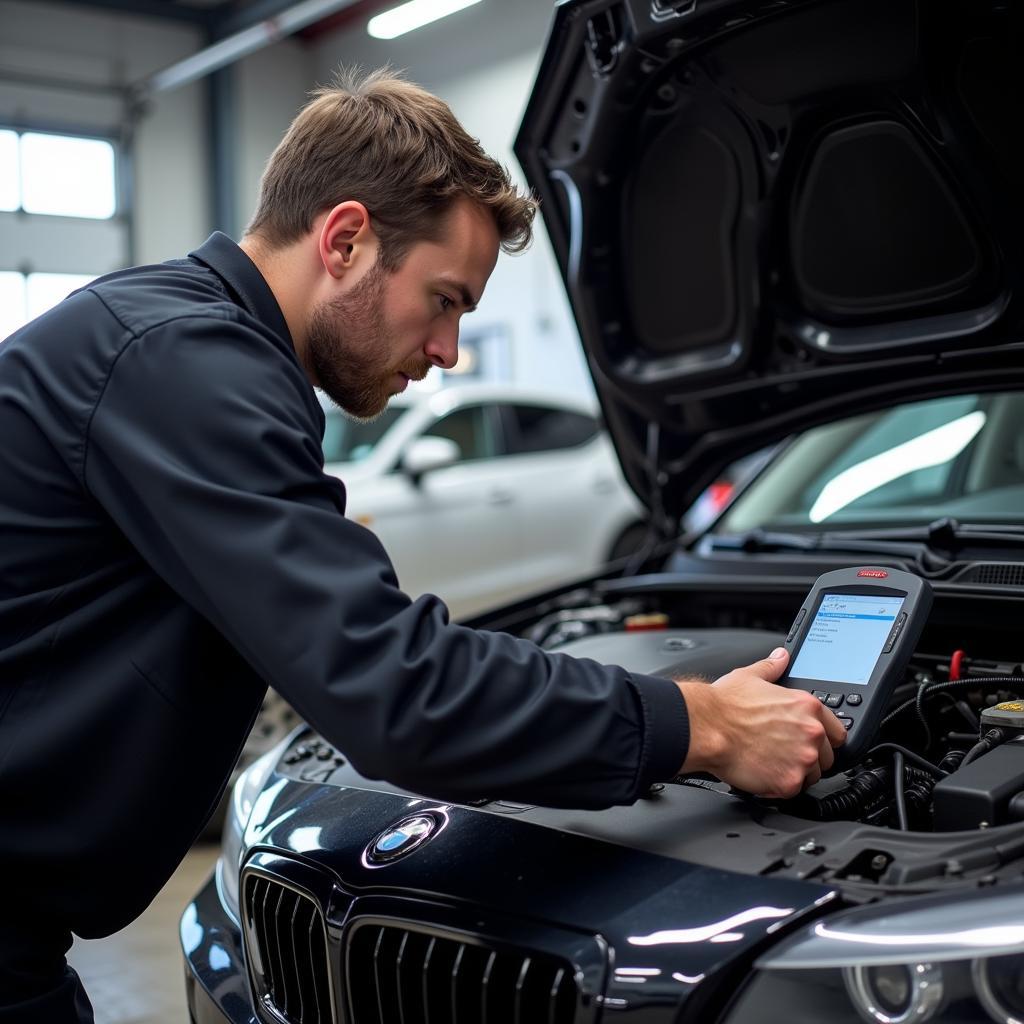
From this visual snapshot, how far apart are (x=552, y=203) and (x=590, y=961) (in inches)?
60.2

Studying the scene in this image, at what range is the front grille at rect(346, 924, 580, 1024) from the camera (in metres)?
1.22

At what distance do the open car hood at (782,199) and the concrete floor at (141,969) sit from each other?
1.68 metres

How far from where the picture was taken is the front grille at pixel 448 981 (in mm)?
1224

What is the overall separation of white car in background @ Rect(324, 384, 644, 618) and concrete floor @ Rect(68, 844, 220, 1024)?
181cm

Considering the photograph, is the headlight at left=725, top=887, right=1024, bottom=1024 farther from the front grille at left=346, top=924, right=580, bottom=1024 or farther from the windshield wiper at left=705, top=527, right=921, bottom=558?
the windshield wiper at left=705, top=527, right=921, bottom=558

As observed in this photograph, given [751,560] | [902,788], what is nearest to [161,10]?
[751,560]

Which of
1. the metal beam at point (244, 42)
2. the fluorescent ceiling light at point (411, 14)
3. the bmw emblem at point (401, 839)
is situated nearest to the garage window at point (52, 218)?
the metal beam at point (244, 42)

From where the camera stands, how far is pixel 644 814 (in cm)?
143

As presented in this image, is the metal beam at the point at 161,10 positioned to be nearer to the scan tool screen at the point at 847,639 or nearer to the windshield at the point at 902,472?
the windshield at the point at 902,472

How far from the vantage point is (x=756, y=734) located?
1.27m

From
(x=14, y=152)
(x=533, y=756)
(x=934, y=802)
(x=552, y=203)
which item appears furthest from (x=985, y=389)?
(x=14, y=152)

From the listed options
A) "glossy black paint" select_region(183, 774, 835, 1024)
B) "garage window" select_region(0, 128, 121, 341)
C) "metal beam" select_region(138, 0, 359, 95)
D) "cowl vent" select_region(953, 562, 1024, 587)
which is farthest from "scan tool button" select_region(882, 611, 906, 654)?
"garage window" select_region(0, 128, 121, 341)

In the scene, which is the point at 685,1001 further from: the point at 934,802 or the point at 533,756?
the point at 934,802

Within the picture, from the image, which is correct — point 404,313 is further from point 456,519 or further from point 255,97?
point 255,97
